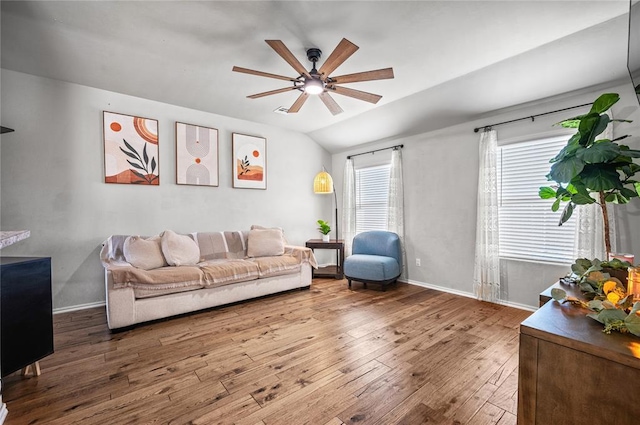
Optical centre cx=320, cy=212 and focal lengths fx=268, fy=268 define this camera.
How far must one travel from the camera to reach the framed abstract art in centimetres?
353

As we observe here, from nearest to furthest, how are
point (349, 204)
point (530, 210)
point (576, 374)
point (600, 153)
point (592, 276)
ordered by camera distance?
point (576, 374) < point (592, 276) < point (600, 153) < point (530, 210) < point (349, 204)

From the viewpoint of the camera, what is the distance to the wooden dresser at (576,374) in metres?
0.78

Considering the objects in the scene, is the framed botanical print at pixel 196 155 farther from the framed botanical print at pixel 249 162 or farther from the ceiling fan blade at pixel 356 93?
the ceiling fan blade at pixel 356 93

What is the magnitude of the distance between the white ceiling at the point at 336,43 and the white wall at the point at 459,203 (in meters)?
0.26

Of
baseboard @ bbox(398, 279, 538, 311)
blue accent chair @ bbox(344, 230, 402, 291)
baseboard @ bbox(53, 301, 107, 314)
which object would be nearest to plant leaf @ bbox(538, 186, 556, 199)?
baseboard @ bbox(398, 279, 538, 311)

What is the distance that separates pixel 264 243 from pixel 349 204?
6.74 ft

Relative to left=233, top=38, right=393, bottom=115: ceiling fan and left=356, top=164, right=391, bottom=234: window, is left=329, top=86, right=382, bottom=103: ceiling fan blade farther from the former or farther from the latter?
left=356, top=164, right=391, bottom=234: window

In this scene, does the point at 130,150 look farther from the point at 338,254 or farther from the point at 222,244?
the point at 338,254

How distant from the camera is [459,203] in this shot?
3.93m

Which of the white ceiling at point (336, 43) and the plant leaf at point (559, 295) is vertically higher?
the white ceiling at point (336, 43)

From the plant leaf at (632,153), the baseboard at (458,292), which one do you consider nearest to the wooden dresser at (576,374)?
the plant leaf at (632,153)

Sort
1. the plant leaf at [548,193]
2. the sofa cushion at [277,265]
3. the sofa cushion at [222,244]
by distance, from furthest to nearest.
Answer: the sofa cushion at [222,244] → the sofa cushion at [277,265] → the plant leaf at [548,193]

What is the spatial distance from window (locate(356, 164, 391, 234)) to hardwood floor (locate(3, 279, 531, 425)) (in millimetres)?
2129

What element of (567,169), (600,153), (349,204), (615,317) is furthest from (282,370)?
(349,204)
